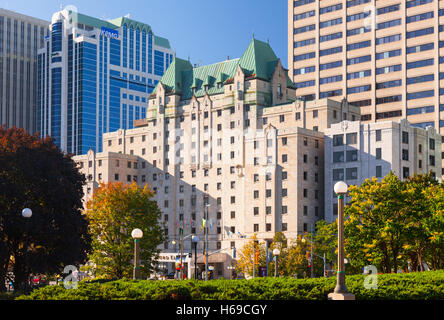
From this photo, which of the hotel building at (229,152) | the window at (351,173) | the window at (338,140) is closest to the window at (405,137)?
the window at (351,173)

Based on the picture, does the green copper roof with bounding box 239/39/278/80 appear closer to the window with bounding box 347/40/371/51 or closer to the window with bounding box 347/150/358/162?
the window with bounding box 347/40/371/51

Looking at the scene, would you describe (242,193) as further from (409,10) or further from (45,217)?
(45,217)

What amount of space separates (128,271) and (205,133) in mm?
75044

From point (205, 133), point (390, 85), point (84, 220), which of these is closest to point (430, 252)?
point (84, 220)

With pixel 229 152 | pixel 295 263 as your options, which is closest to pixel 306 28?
pixel 229 152

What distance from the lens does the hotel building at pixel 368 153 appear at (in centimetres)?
14650

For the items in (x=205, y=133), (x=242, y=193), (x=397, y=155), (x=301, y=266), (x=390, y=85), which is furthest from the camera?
(x=390, y=85)

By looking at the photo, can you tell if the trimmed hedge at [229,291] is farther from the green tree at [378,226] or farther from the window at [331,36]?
the window at [331,36]

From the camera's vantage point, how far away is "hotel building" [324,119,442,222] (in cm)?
14650

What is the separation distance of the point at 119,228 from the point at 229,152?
64199 millimetres

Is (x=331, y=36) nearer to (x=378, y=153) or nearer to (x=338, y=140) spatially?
(x=338, y=140)

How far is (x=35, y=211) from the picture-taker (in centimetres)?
7388

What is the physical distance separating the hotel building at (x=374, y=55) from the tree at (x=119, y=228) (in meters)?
92.6

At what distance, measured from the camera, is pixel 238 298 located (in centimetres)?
3350
